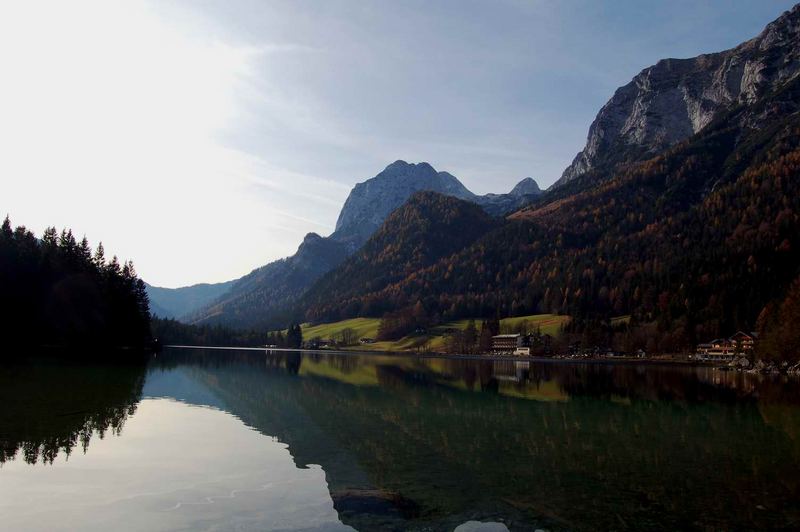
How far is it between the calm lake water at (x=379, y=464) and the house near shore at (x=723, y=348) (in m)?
127

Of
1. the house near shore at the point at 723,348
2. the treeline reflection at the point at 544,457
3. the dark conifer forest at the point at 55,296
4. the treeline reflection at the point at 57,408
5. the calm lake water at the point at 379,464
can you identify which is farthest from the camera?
the house near shore at the point at 723,348

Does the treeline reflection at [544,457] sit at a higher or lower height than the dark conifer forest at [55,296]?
lower

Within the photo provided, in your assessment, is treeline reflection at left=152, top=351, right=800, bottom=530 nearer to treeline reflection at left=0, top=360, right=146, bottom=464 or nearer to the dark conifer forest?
treeline reflection at left=0, top=360, right=146, bottom=464

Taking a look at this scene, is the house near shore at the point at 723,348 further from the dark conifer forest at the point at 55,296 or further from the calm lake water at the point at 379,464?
the dark conifer forest at the point at 55,296

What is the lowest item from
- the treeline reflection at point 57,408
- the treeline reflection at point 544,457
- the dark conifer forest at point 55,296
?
the treeline reflection at point 544,457

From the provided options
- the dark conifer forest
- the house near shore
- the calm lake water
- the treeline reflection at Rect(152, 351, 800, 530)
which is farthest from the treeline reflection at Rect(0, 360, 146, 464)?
the house near shore

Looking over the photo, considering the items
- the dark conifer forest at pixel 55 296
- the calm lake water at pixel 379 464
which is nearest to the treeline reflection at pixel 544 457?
the calm lake water at pixel 379 464

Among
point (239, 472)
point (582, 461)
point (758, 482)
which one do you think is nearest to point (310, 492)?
point (239, 472)

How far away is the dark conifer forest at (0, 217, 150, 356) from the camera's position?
112 m

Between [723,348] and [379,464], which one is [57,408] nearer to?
[379,464]

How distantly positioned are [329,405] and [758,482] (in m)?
35.9

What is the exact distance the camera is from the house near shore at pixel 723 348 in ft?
554

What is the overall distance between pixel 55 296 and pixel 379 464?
373 ft

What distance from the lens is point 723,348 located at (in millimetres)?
180875
